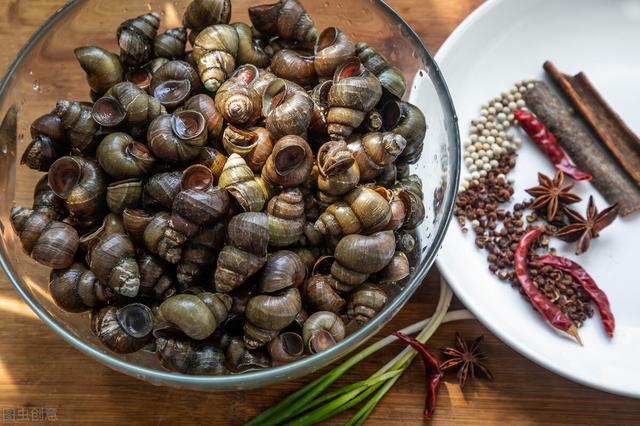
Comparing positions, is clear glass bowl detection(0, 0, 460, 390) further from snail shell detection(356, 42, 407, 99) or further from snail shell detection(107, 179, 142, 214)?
snail shell detection(107, 179, 142, 214)

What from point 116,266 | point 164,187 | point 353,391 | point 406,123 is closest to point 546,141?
point 406,123

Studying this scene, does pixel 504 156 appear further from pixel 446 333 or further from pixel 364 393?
pixel 364 393

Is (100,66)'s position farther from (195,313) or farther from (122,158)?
(195,313)

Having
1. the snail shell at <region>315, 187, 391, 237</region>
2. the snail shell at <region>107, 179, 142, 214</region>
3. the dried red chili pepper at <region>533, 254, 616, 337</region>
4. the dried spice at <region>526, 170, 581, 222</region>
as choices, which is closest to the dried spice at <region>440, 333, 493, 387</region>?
the dried red chili pepper at <region>533, 254, 616, 337</region>

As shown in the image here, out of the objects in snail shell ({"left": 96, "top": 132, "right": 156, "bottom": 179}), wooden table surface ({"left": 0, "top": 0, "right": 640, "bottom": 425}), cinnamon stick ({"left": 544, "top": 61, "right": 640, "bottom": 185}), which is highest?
cinnamon stick ({"left": 544, "top": 61, "right": 640, "bottom": 185})

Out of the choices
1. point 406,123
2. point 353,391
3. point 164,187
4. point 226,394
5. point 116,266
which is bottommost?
point 226,394
